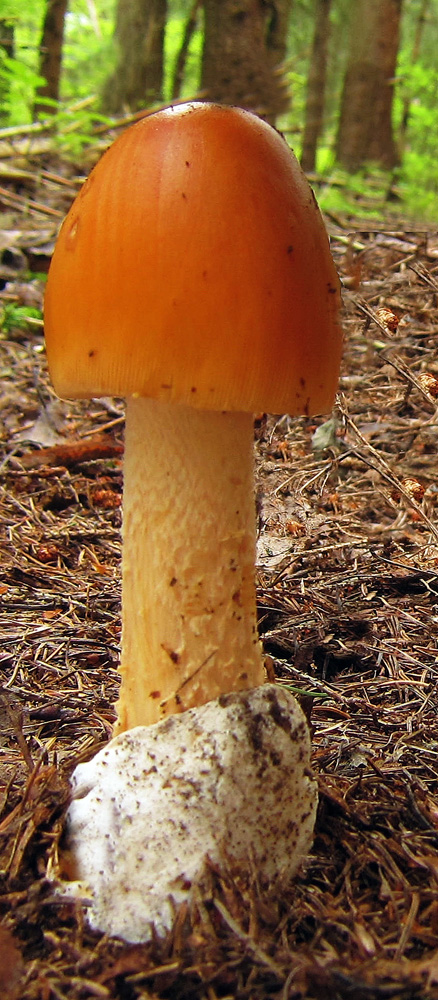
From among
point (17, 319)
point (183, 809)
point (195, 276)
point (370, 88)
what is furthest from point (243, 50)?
point (183, 809)

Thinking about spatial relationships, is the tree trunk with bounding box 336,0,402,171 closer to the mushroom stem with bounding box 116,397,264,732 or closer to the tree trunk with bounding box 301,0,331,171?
the tree trunk with bounding box 301,0,331,171

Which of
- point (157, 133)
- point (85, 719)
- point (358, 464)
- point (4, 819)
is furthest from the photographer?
point (358, 464)

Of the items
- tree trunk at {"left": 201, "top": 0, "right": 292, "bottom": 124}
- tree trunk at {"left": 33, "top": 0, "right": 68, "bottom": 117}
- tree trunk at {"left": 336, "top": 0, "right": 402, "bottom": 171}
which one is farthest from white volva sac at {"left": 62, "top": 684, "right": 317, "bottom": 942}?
tree trunk at {"left": 336, "top": 0, "right": 402, "bottom": 171}

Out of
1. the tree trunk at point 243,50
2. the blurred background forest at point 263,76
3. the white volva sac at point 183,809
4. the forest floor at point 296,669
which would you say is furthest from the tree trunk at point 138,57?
the white volva sac at point 183,809

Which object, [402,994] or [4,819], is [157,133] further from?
[402,994]

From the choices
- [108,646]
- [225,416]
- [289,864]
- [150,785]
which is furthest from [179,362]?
[108,646]

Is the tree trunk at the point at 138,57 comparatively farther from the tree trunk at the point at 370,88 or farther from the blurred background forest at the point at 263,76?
the tree trunk at the point at 370,88
